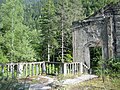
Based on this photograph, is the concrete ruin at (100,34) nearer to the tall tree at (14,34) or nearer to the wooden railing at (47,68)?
the wooden railing at (47,68)

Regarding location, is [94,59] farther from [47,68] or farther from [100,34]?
[47,68]

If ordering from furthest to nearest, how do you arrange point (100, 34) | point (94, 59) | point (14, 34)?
point (14, 34), point (94, 59), point (100, 34)

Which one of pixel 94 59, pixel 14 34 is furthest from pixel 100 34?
pixel 14 34

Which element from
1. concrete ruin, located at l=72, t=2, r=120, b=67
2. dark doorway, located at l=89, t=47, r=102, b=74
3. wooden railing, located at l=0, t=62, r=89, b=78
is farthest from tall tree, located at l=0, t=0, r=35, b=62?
wooden railing, located at l=0, t=62, r=89, b=78

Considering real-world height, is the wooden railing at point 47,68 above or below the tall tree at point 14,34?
below

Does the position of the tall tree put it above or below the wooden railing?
above

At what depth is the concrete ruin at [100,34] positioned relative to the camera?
570 inches

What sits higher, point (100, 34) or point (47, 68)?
point (100, 34)

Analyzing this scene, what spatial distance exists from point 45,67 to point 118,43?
484 centimetres

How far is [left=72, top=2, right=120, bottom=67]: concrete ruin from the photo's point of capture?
47.5ft

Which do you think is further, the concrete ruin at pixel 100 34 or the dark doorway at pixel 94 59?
the dark doorway at pixel 94 59

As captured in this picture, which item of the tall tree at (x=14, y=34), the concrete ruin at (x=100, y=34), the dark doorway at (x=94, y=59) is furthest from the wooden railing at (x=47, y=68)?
the tall tree at (x=14, y=34)

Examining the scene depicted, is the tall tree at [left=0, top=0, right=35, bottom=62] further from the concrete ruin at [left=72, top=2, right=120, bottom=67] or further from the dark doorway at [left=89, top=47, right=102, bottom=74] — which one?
the concrete ruin at [left=72, top=2, right=120, bottom=67]

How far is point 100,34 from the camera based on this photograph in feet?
49.0
